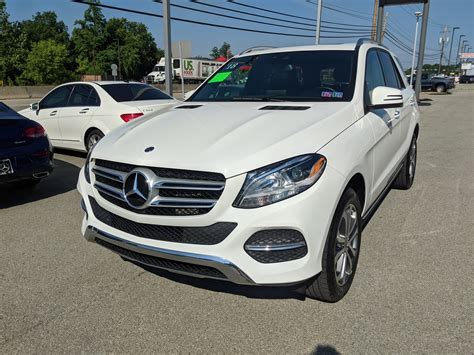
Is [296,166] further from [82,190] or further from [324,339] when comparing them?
[82,190]

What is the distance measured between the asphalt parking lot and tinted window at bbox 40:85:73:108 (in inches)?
183

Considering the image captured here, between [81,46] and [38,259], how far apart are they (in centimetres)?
8423

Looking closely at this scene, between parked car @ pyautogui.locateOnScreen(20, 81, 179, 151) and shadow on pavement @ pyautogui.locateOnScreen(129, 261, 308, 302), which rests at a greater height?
parked car @ pyautogui.locateOnScreen(20, 81, 179, 151)

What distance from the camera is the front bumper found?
92.0 inches

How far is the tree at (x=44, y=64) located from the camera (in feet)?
195

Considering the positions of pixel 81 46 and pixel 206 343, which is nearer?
pixel 206 343

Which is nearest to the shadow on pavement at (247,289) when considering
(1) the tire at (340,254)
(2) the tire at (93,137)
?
(1) the tire at (340,254)

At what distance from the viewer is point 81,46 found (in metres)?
79.1

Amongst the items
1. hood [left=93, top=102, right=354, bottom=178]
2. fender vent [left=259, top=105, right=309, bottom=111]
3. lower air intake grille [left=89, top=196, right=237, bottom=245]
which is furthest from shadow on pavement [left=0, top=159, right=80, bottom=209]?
fender vent [left=259, top=105, right=309, bottom=111]

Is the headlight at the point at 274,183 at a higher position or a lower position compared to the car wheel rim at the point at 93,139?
higher

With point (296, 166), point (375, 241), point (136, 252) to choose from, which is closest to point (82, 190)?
point (136, 252)

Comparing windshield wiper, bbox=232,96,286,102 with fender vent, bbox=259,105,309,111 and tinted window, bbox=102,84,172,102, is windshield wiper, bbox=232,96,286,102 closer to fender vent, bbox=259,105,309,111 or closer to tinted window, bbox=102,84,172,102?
fender vent, bbox=259,105,309,111

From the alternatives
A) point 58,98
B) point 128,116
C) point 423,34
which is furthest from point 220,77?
point 423,34

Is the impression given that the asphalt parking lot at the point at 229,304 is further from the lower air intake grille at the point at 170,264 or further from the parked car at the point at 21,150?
the parked car at the point at 21,150
